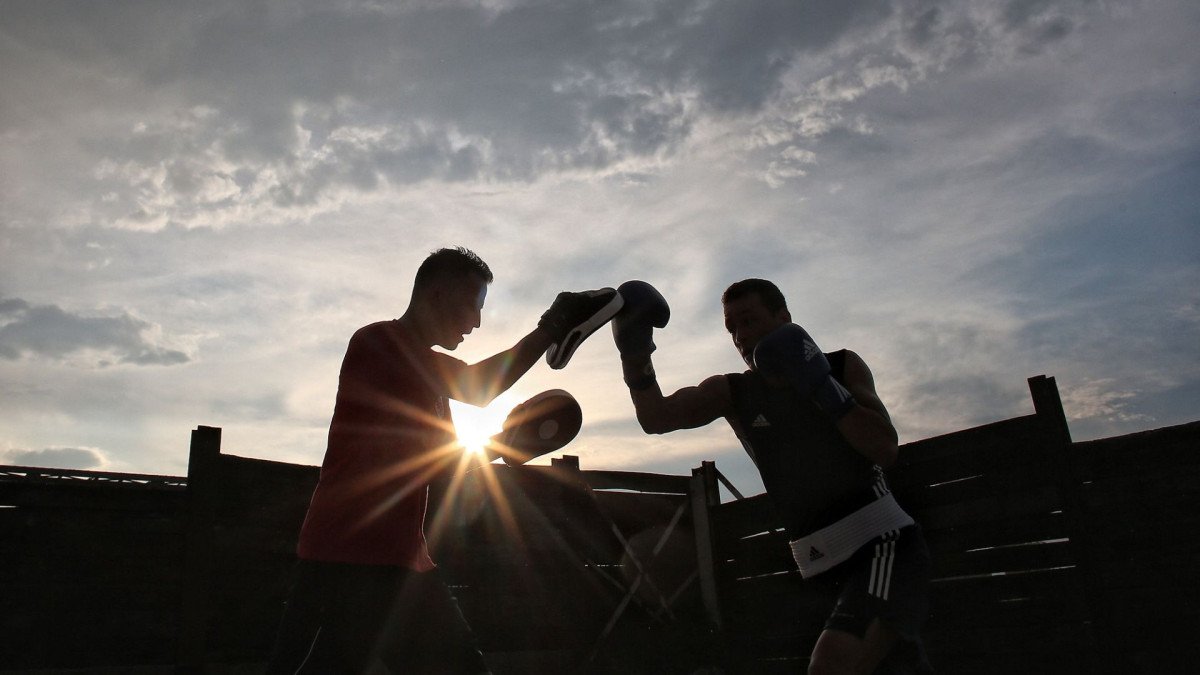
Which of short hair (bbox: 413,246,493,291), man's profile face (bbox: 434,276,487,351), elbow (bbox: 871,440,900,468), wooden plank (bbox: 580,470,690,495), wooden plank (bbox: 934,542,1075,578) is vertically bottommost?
wooden plank (bbox: 934,542,1075,578)

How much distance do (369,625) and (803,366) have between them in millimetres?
1830

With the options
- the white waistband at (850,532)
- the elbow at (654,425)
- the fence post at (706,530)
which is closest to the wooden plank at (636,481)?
the fence post at (706,530)

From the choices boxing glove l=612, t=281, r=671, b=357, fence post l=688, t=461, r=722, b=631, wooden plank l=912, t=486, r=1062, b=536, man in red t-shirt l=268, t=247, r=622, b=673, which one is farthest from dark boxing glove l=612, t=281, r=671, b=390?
fence post l=688, t=461, r=722, b=631

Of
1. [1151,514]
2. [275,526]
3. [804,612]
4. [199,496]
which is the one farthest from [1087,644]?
[199,496]

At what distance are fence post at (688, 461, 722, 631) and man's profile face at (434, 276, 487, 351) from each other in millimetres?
4521

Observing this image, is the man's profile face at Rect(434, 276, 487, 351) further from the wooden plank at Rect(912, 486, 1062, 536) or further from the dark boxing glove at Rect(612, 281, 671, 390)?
the wooden plank at Rect(912, 486, 1062, 536)

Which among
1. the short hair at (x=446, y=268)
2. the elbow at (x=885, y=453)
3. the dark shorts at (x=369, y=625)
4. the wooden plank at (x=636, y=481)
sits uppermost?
the short hair at (x=446, y=268)

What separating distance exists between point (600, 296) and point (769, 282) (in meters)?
0.80

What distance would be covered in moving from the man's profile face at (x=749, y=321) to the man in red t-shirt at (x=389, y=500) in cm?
111

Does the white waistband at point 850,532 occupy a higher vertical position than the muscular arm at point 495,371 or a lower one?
lower

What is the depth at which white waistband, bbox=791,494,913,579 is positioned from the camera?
3135 mm

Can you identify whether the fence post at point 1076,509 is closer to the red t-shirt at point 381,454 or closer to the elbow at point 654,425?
the elbow at point 654,425

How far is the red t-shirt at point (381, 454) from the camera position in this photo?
298 centimetres

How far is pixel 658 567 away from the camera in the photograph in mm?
7207
